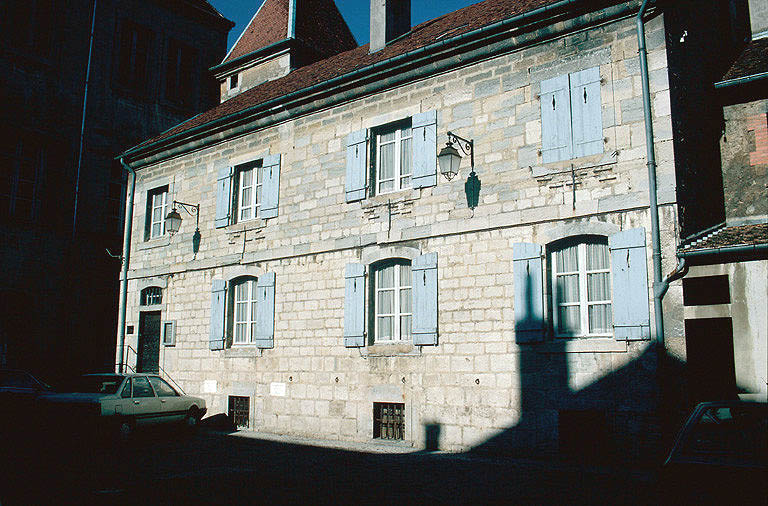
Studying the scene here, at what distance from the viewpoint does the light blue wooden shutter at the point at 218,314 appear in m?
14.5

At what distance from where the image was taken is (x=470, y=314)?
35.4ft

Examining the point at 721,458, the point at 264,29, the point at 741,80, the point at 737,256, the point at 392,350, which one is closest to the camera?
the point at 721,458

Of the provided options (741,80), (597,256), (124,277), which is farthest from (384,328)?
(124,277)

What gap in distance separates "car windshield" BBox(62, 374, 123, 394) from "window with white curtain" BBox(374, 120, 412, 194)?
5910 millimetres

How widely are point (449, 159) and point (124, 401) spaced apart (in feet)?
22.9

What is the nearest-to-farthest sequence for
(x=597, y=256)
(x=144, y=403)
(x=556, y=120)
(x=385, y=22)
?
1. (x=597, y=256)
2. (x=556, y=120)
3. (x=144, y=403)
4. (x=385, y=22)

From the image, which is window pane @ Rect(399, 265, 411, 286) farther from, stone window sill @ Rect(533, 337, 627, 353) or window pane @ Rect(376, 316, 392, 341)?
stone window sill @ Rect(533, 337, 627, 353)

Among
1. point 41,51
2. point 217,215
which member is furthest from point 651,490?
point 41,51

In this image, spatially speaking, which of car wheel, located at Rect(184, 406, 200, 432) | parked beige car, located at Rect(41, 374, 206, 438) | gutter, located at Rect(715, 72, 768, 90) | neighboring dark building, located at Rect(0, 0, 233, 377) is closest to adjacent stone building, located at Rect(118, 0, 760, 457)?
car wheel, located at Rect(184, 406, 200, 432)

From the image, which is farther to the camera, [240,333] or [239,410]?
[240,333]

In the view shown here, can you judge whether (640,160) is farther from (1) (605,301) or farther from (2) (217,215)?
(2) (217,215)

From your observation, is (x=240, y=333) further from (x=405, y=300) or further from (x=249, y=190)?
(x=405, y=300)

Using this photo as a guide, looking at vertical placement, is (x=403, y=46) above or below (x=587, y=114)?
above

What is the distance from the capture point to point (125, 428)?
37.2 feet
